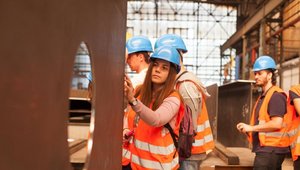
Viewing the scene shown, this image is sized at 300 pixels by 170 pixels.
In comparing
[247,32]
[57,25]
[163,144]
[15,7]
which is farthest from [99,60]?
[247,32]

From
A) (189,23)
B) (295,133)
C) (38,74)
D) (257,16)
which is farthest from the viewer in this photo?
(189,23)

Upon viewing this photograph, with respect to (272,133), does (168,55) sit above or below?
above

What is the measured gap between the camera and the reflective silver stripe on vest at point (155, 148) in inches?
85.2

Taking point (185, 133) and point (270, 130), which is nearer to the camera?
point (185, 133)

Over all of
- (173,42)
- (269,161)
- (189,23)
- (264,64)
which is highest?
(189,23)

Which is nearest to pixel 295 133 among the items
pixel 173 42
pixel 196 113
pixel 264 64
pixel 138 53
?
pixel 264 64

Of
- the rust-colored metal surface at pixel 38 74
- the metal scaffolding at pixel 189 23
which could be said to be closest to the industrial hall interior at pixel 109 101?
the rust-colored metal surface at pixel 38 74

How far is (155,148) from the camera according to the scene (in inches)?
85.4

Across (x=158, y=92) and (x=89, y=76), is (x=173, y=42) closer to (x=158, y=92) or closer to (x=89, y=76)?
(x=158, y=92)

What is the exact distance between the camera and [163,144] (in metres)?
2.17

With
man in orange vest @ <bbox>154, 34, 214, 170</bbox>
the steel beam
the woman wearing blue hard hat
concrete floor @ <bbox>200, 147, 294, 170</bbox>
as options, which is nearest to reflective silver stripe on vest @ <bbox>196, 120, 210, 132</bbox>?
man in orange vest @ <bbox>154, 34, 214, 170</bbox>

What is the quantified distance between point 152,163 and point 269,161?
1683 millimetres

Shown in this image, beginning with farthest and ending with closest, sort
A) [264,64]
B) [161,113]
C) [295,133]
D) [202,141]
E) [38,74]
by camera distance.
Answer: [264,64]
[295,133]
[202,141]
[161,113]
[38,74]

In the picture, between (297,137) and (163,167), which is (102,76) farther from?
(297,137)
